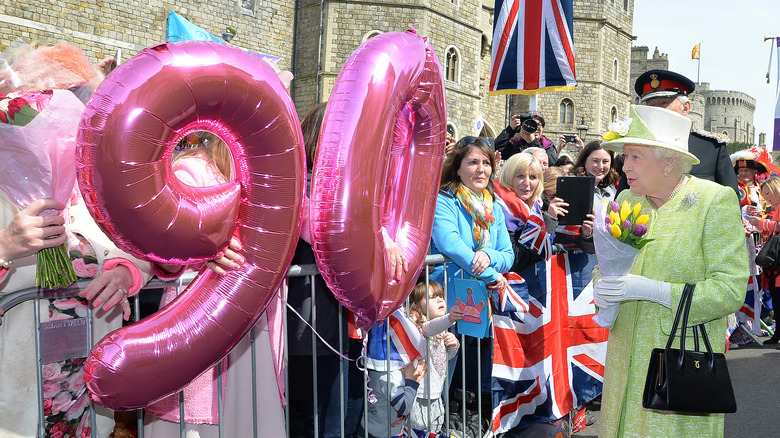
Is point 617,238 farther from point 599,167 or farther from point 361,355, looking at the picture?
point 599,167

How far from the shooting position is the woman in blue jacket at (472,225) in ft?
10.6

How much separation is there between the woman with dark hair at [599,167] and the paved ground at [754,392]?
1.54 meters

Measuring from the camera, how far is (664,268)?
2.48m

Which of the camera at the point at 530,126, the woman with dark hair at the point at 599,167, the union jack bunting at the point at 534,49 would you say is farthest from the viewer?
the union jack bunting at the point at 534,49

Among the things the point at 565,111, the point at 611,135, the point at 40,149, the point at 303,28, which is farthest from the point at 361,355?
the point at 565,111

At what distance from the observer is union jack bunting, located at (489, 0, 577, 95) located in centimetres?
591

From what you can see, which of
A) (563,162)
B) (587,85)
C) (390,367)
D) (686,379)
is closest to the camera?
(686,379)

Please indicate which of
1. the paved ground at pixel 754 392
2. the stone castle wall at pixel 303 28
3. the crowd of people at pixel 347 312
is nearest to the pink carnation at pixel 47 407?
the crowd of people at pixel 347 312

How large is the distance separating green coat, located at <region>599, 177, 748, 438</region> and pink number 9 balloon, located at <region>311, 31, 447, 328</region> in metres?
0.91

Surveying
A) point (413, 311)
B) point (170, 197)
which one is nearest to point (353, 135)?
point (170, 197)

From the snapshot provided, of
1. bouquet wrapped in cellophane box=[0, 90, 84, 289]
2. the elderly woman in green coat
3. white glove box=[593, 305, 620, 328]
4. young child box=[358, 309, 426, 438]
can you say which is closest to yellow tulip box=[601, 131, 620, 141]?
the elderly woman in green coat

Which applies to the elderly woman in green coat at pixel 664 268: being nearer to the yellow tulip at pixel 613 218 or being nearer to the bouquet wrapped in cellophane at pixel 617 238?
the bouquet wrapped in cellophane at pixel 617 238

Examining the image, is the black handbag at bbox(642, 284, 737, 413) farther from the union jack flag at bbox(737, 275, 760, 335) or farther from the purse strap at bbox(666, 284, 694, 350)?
the union jack flag at bbox(737, 275, 760, 335)

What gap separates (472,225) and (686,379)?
140cm
